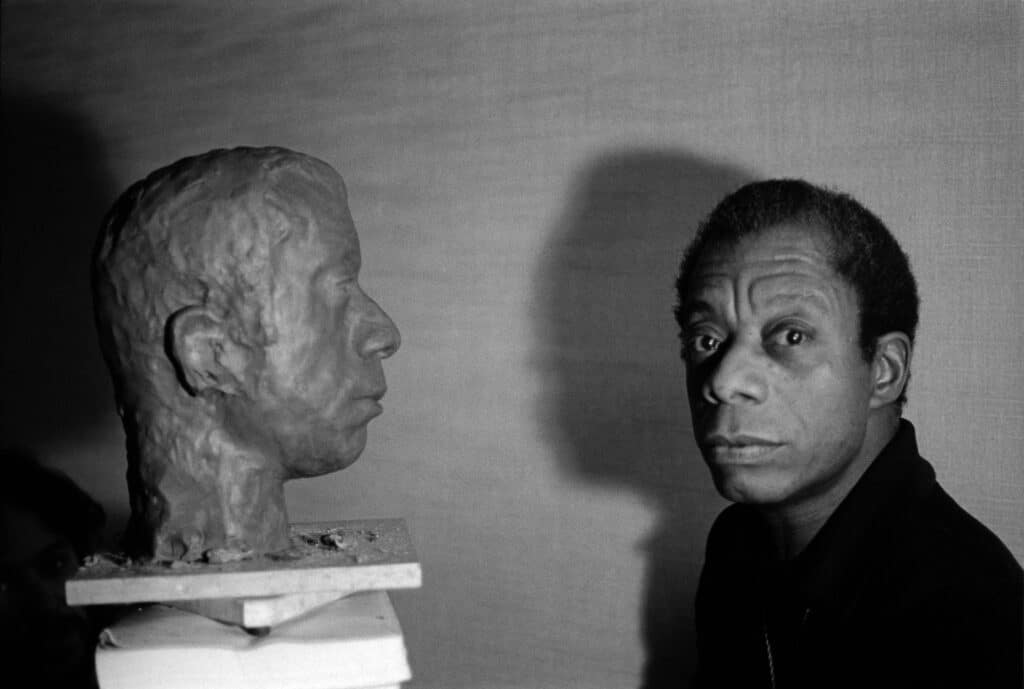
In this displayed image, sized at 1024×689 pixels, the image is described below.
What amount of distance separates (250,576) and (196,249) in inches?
18.2

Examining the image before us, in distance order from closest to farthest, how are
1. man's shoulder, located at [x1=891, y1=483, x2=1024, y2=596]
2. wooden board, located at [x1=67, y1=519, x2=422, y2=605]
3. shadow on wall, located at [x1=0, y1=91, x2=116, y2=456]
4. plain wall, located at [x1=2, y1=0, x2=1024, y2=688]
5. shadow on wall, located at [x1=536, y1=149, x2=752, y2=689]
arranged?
wooden board, located at [x1=67, y1=519, x2=422, y2=605]
man's shoulder, located at [x1=891, y1=483, x2=1024, y2=596]
plain wall, located at [x1=2, y1=0, x2=1024, y2=688]
shadow on wall, located at [x1=536, y1=149, x2=752, y2=689]
shadow on wall, located at [x1=0, y1=91, x2=116, y2=456]

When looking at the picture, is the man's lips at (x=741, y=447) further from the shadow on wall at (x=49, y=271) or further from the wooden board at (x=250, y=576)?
the shadow on wall at (x=49, y=271)

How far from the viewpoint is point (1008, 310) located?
2.17 metres

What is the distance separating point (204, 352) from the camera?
1559 mm

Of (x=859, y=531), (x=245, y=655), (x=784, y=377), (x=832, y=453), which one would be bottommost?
(x=245, y=655)

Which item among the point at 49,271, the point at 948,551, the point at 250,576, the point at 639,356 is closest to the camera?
the point at 250,576

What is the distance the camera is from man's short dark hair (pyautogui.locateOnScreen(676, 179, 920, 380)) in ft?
5.72

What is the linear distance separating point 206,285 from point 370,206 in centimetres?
118

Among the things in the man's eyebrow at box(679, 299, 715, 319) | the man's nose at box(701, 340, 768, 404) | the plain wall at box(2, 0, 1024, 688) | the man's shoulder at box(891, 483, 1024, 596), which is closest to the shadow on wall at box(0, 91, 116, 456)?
the plain wall at box(2, 0, 1024, 688)

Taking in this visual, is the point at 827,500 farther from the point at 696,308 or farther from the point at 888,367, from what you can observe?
the point at 696,308

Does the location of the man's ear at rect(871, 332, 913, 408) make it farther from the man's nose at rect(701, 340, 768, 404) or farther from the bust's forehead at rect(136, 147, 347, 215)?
the bust's forehead at rect(136, 147, 347, 215)

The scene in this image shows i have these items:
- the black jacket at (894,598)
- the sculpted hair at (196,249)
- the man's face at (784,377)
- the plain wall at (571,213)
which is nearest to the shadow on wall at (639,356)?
the plain wall at (571,213)

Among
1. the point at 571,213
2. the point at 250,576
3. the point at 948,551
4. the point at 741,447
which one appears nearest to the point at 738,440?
the point at 741,447

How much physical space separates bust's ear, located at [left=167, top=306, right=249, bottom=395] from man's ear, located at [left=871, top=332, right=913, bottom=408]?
98 centimetres
